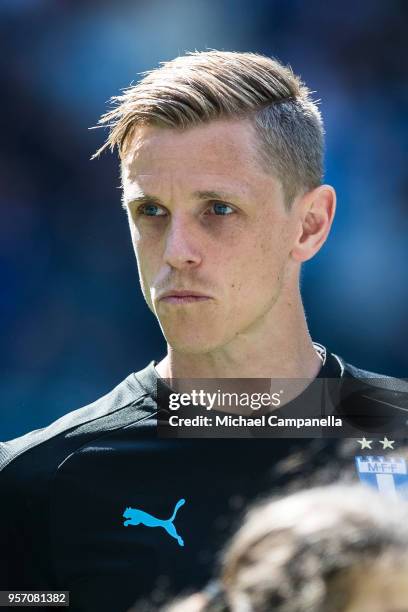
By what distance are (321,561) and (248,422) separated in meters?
1.39

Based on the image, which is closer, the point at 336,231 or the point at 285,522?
the point at 285,522

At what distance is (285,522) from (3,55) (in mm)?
3517

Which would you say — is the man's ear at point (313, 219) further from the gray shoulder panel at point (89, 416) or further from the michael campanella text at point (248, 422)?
the gray shoulder panel at point (89, 416)

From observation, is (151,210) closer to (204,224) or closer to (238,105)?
(204,224)

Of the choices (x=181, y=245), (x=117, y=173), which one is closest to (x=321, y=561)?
(x=181, y=245)

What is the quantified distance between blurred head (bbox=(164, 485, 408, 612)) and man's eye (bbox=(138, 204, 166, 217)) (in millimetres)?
1390

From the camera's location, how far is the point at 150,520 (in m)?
2.03

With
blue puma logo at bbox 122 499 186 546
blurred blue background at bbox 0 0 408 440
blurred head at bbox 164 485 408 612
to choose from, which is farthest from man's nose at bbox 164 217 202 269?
blurred blue background at bbox 0 0 408 440

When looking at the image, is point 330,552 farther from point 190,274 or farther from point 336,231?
point 336,231

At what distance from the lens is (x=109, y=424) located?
7.12 feet

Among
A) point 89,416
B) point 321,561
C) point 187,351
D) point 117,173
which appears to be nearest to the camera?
point 321,561

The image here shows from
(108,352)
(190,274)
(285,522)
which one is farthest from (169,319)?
(108,352)

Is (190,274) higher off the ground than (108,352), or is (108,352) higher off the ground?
(108,352)

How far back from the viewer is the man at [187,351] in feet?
6.59
